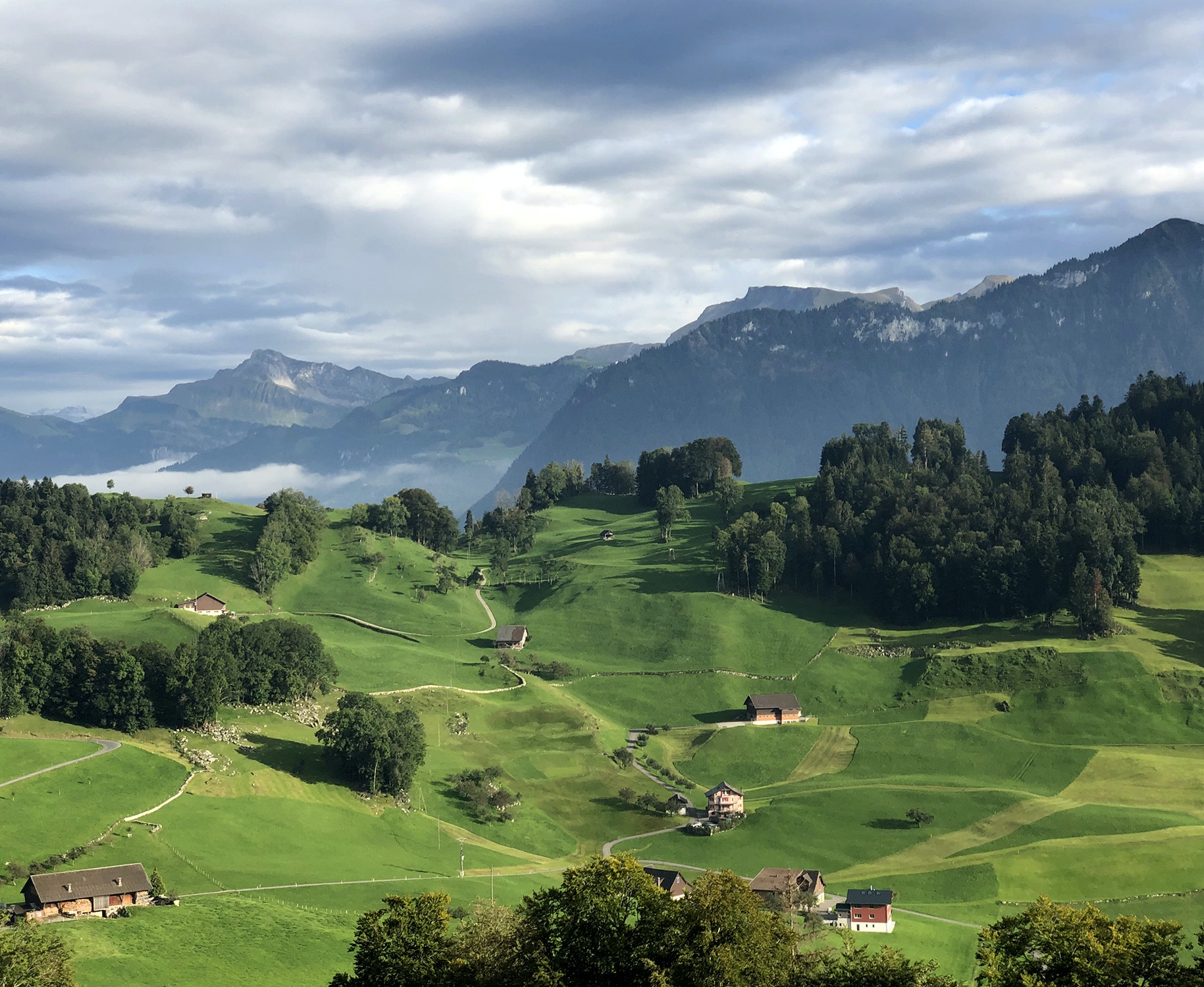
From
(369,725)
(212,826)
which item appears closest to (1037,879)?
(369,725)

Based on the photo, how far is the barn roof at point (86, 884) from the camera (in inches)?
3376

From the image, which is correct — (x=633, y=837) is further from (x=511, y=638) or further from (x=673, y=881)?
(x=511, y=638)

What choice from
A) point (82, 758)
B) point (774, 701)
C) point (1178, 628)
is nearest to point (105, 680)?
point (82, 758)

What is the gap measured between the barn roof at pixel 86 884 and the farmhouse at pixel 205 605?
4070 inches

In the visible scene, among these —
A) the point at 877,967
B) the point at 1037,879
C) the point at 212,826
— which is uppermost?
the point at 877,967

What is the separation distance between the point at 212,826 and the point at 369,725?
23.6 meters

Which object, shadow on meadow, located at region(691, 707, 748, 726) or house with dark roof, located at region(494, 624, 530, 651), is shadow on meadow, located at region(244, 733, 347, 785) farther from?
house with dark roof, located at region(494, 624, 530, 651)

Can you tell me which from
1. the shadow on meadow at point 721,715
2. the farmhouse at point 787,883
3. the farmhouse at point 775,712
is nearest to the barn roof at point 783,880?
the farmhouse at point 787,883

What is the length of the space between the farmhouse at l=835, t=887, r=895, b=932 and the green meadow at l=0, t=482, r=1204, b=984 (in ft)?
6.03

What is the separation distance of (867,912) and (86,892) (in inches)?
2492

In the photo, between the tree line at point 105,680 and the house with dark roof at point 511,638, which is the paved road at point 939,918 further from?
the house with dark roof at point 511,638

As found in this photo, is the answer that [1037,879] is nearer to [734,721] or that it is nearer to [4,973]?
[734,721]

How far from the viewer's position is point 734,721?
6668 inches

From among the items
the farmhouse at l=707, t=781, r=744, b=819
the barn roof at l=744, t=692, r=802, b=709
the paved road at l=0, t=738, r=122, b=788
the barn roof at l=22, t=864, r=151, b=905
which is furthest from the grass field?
the barn roof at l=744, t=692, r=802, b=709
